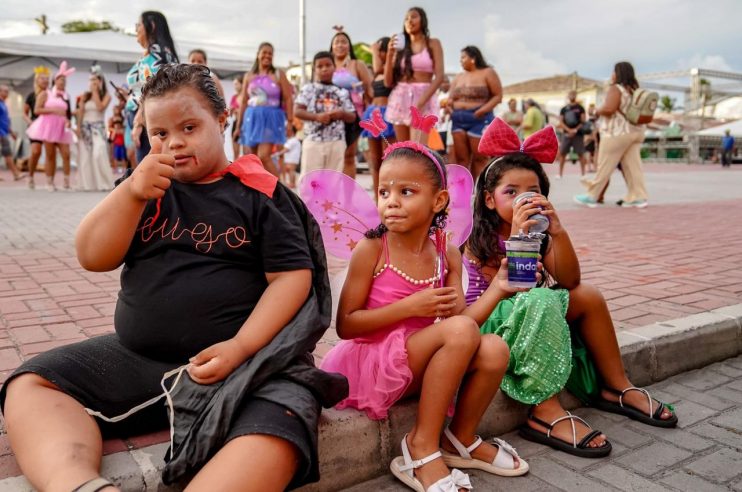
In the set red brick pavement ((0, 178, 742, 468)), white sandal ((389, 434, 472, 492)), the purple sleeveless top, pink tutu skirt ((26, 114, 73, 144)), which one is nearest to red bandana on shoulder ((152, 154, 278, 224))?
red brick pavement ((0, 178, 742, 468))

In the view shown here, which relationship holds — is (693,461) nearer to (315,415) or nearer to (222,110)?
(315,415)

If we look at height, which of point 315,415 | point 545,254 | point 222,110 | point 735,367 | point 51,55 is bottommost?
point 735,367

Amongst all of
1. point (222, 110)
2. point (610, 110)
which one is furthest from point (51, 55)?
point (222, 110)

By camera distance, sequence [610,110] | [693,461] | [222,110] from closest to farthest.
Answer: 1. [222,110]
2. [693,461]
3. [610,110]

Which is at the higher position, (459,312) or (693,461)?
(459,312)

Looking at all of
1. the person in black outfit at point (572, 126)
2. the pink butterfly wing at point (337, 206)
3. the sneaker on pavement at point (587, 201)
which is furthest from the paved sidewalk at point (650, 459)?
the person in black outfit at point (572, 126)

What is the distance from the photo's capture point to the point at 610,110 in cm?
831

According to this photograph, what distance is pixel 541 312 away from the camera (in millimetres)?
2287

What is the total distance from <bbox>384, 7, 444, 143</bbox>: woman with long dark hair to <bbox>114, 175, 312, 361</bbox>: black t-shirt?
190 inches

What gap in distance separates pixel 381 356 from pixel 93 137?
9.91m

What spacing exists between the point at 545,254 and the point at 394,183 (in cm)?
71

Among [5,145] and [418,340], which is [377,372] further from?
[5,145]

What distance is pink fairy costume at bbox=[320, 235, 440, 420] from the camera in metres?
2.08

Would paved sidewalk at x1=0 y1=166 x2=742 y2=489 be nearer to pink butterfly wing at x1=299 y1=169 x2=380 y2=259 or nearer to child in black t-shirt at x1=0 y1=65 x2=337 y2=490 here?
child in black t-shirt at x1=0 y1=65 x2=337 y2=490
